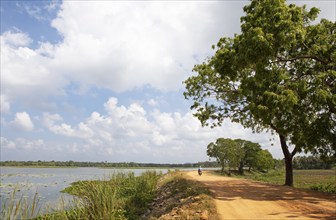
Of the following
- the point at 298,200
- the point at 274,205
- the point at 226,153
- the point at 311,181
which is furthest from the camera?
the point at 226,153

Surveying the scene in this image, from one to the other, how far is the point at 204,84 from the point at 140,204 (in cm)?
1164

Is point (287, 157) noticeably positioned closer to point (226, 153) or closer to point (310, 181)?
point (310, 181)

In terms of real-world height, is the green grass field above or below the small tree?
below

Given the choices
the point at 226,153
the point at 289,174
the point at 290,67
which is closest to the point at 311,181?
the point at 289,174

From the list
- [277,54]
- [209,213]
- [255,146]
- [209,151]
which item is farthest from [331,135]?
[255,146]

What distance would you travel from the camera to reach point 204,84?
27.8m

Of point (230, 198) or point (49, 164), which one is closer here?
point (230, 198)

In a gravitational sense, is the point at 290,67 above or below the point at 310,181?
above

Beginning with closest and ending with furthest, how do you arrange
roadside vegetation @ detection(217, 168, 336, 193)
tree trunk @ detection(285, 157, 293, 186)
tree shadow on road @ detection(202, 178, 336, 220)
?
tree shadow on road @ detection(202, 178, 336, 220) < roadside vegetation @ detection(217, 168, 336, 193) < tree trunk @ detection(285, 157, 293, 186)

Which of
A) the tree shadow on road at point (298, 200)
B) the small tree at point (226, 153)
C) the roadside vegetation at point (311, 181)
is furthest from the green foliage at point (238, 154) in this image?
the tree shadow on road at point (298, 200)

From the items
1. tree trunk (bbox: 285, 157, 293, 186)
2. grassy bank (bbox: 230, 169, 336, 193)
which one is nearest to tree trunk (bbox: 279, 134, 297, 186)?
tree trunk (bbox: 285, 157, 293, 186)

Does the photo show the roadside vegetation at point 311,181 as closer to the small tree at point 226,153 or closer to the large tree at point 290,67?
the large tree at point 290,67

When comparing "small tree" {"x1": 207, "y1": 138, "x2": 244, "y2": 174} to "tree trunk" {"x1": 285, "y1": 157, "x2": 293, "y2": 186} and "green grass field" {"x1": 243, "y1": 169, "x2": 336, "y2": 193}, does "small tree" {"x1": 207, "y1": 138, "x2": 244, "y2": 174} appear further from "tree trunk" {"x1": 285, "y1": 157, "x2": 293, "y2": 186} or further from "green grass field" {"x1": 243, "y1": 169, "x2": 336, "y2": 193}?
"tree trunk" {"x1": 285, "y1": 157, "x2": 293, "y2": 186}

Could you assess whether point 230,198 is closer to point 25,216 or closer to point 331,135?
point 331,135
